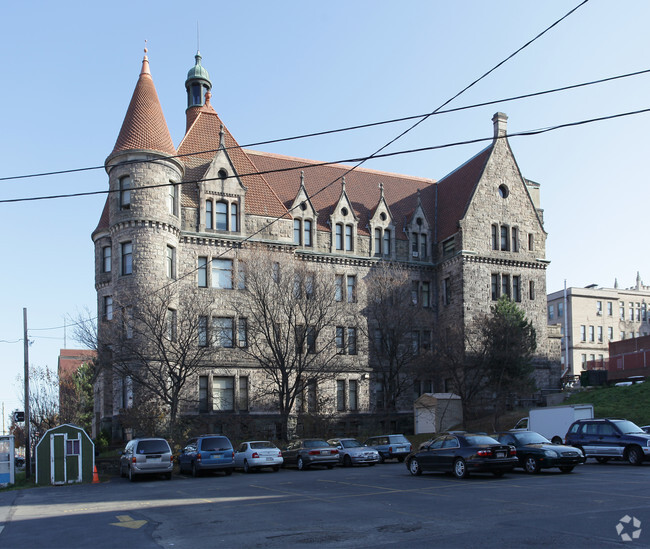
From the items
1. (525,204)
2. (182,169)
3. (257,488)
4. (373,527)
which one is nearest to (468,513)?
(373,527)

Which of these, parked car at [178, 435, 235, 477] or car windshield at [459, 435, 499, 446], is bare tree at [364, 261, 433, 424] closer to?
parked car at [178, 435, 235, 477]

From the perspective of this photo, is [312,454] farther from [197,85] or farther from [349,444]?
[197,85]

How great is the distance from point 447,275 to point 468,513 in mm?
38086

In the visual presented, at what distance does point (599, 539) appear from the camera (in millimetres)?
10445

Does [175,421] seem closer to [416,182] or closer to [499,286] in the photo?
[499,286]

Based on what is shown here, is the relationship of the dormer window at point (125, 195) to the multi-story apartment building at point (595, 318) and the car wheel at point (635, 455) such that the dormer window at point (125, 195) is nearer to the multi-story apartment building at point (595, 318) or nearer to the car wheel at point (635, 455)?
the car wheel at point (635, 455)

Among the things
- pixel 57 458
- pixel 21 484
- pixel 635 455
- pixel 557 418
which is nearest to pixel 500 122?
pixel 557 418

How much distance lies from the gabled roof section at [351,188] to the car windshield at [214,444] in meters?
23.6

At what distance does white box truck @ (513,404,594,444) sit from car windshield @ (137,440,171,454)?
15175 mm

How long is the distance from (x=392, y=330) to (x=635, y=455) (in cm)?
2188

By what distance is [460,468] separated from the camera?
21.0 metres

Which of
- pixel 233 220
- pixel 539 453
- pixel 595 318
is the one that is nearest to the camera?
pixel 539 453

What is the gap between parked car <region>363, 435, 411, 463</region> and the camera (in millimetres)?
32750

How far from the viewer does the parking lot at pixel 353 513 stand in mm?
11312
